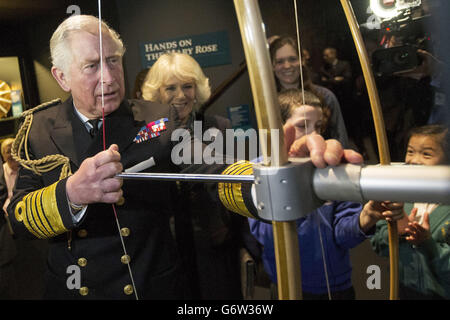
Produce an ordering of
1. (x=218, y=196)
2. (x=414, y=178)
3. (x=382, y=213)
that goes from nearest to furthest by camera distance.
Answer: (x=414, y=178) < (x=382, y=213) < (x=218, y=196)

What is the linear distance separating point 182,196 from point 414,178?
0.40 metres

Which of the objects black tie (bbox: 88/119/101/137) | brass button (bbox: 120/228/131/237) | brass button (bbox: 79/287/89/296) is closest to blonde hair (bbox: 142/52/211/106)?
black tie (bbox: 88/119/101/137)

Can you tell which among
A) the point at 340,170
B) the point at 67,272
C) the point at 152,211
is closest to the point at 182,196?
the point at 152,211

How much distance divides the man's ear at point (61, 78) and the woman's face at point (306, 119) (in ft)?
1.19

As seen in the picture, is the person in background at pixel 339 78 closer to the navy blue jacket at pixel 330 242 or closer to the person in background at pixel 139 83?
the navy blue jacket at pixel 330 242

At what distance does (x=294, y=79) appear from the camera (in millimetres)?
590

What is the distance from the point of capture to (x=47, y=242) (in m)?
0.68

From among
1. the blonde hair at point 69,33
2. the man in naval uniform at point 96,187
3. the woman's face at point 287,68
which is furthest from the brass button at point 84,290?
the woman's face at point 287,68

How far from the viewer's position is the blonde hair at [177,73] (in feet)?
2.06

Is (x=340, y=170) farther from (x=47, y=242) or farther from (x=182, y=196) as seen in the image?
(x=47, y=242)

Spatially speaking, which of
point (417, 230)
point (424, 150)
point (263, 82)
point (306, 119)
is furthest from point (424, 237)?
point (263, 82)

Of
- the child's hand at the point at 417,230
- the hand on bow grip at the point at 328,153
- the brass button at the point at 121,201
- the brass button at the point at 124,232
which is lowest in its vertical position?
the child's hand at the point at 417,230

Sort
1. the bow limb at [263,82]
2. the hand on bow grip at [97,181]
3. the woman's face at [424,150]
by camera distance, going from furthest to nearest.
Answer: the hand on bow grip at [97,181] < the woman's face at [424,150] < the bow limb at [263,82]

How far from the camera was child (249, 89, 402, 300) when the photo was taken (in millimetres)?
561
